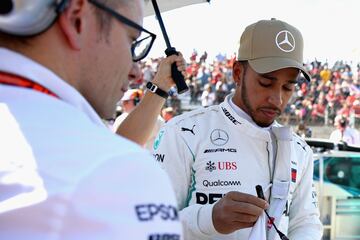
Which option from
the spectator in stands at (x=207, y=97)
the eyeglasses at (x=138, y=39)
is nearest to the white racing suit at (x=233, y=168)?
the eyeglasses at (x=138, y=39)

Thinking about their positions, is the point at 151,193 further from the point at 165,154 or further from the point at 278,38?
the point at 278,38

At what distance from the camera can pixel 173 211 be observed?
0.78 metres

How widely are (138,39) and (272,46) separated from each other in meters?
1.34

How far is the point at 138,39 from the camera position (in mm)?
1152

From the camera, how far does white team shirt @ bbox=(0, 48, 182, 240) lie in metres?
0.70

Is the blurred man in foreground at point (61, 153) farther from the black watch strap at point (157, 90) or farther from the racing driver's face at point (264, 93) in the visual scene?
the racing driver's face at point (264, 93)

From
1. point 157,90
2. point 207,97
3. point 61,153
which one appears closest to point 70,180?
point 61,153

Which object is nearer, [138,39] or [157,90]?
[138,39]

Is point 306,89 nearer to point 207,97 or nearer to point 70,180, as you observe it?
point 207,97

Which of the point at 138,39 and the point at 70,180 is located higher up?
the point at 138,39

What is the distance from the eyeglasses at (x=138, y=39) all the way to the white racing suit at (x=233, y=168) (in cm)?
82

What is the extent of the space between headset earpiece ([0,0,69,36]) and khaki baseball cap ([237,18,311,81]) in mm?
1563

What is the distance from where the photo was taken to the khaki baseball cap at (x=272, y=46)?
92.5 inches

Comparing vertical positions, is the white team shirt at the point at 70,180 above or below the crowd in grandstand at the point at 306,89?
below
